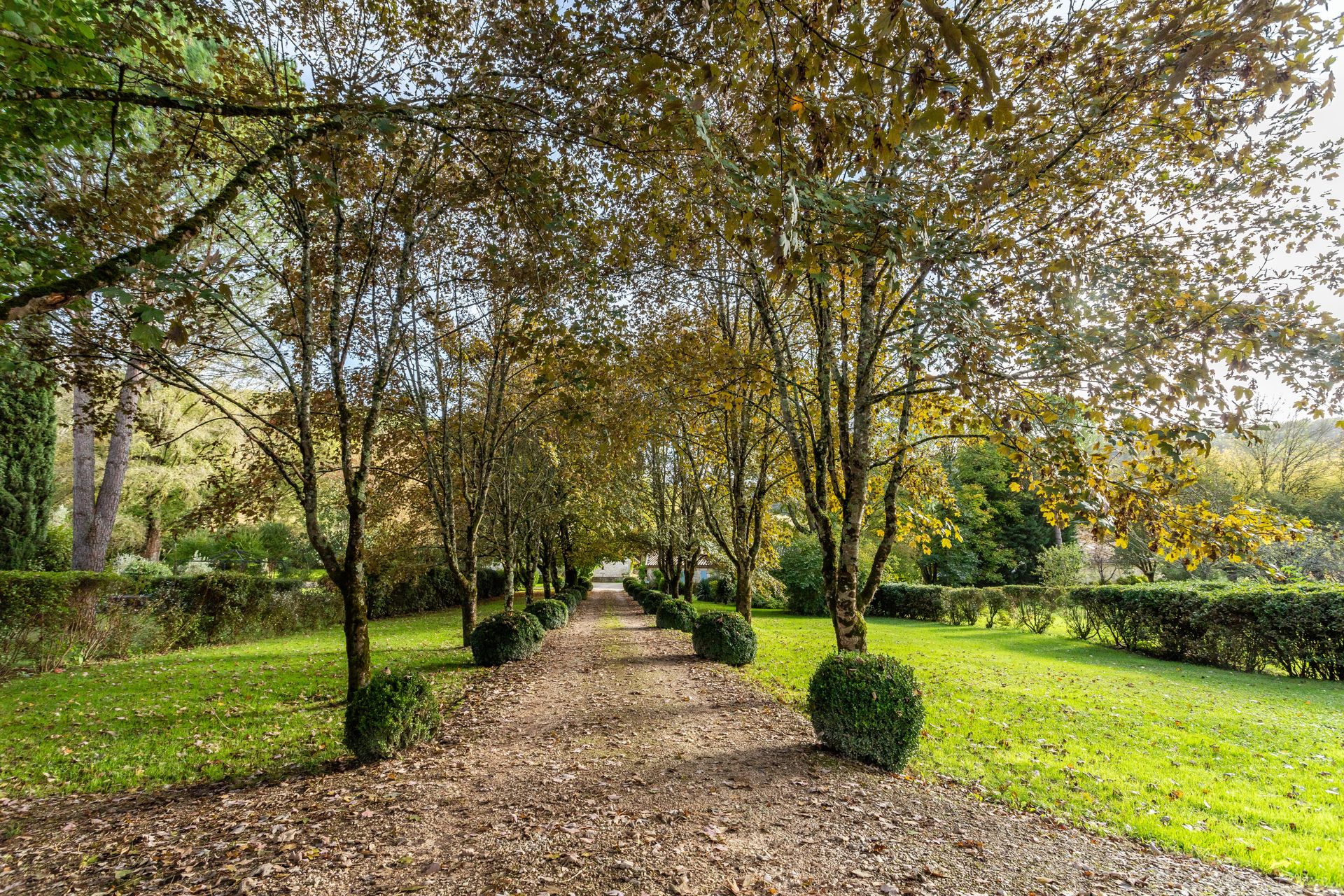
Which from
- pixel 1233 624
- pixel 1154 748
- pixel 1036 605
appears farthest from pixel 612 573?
pixel 1154 748

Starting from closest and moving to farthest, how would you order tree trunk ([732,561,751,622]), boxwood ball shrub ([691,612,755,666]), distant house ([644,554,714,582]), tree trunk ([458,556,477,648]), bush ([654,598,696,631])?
boxwood ball shrub ([691,612,755,666])
tree trunk ([458,556,477,648])
tree trunk ([732,561,751,622])
bush ([654,598,696,631])
distant house ([644,554,714,582])

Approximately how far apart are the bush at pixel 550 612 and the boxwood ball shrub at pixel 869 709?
9787 millimetres

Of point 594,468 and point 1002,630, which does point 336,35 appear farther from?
point 1002,630

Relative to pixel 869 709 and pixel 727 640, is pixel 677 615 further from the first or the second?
pixel 869 709

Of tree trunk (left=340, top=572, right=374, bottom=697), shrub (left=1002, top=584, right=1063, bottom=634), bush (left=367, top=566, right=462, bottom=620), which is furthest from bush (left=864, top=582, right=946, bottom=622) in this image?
tree trunk (left=340, top=572, right=374, bottom=697)

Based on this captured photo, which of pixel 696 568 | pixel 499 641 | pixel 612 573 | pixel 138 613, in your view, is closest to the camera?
pixel 499 641

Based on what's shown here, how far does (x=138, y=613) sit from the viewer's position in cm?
1240

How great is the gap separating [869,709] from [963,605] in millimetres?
20210

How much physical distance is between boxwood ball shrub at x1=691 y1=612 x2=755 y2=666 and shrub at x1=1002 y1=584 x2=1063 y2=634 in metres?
14.5

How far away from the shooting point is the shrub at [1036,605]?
19.4m

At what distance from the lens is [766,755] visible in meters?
5.69

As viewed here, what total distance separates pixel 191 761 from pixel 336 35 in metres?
8.58

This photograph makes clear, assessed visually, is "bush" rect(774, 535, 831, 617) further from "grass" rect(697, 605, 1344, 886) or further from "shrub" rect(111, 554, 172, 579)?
"shrub" rect(111, 554, 172, 579)

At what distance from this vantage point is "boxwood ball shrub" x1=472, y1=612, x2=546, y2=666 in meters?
10.3
